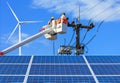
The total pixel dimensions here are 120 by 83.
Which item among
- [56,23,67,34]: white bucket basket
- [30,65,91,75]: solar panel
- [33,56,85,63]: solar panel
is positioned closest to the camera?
[30,65,91,75]: solar panel

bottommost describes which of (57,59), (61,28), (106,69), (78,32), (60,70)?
(60,70)

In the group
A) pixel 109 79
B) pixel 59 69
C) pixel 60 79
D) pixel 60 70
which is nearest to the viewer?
pixel 60 79

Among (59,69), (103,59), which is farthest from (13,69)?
(103,59)

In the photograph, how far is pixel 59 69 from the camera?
27469mm

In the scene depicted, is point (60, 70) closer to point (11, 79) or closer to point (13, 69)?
point (13, 69)

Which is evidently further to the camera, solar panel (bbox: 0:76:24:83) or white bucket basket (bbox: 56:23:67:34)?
white bucket basket (bbox: 56:23:67:34)

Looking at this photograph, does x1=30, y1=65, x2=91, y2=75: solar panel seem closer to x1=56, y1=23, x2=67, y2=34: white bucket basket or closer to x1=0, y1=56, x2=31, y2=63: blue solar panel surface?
x1=0, y1=56, x2=31, y2=63: blue solar panel surface

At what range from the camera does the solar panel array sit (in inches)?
996

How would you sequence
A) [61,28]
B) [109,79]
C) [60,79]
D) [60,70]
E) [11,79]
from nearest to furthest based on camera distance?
[60,79] < [11,79] < [109,79] < [60,70] < [61,28]

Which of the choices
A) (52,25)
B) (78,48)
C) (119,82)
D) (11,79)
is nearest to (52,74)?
(11,79)

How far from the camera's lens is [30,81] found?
2472 cm

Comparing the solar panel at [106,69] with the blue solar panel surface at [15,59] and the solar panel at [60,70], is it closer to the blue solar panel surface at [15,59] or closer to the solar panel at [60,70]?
the solar panel at [60,70]

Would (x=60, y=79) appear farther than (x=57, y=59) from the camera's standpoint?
No

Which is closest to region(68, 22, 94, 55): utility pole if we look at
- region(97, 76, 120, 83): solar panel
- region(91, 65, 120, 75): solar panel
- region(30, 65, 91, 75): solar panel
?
region(91, 65, 120, 75): solar panel
